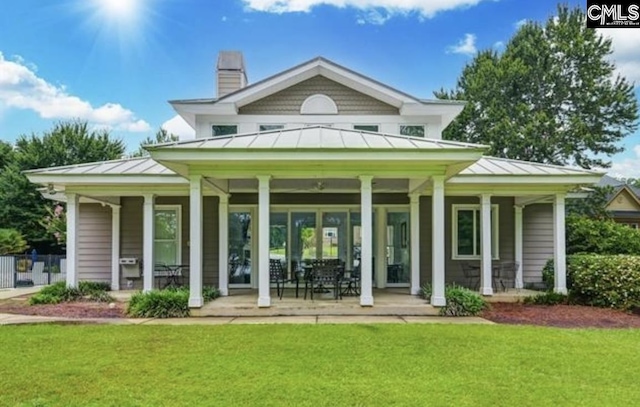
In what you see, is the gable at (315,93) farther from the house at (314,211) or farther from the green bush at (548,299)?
the green bush at (548,299)

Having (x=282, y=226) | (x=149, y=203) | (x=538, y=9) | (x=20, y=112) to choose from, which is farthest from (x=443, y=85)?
(x=20, y=112)

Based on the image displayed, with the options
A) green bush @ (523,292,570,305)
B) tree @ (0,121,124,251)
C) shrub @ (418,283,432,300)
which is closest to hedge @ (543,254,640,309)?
green bush @ (523,292,570,305)

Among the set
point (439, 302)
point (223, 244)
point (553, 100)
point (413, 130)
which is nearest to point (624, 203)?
point (553, 100)

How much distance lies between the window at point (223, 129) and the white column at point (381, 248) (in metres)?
4.59

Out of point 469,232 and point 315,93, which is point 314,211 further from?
point 469,232

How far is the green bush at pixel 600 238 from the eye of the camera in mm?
Result: 14121

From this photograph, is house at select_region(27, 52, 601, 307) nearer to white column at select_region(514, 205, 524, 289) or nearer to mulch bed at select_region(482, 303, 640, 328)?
white column at select_region(514, 205, 524, 289)

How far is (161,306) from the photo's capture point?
9.02 m

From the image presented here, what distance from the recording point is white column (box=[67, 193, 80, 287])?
439 inches

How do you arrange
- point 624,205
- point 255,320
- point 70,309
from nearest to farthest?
1. point 255,320
2. point 70,309
3. point 624,205

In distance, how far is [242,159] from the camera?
8625 mm

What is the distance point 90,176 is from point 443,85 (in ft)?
79.0

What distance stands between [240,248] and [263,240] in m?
4.02

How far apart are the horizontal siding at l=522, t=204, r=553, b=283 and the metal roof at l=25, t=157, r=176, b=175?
9675 mm
